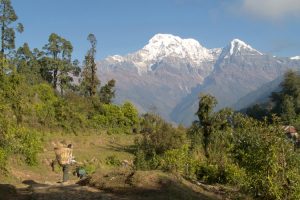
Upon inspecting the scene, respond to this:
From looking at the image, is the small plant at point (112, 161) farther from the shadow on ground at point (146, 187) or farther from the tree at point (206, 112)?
the shadow on ground at point (146, 187)

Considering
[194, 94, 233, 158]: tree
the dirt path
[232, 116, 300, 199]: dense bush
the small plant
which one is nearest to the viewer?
[232, 116, 300, 199]: dense bush

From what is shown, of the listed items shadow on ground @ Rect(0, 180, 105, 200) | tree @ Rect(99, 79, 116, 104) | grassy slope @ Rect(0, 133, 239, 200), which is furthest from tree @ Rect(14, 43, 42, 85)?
shadow on ground @ Rect(0, 180, 105, 200)

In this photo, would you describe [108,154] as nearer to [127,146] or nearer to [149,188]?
[127,146]

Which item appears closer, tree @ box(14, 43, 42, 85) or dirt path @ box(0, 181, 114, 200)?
dirt path @ box(0, 181, 114, 200)

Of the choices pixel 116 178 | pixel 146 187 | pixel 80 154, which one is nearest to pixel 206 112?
pixel 80 154

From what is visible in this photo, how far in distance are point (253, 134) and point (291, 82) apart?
74635mm

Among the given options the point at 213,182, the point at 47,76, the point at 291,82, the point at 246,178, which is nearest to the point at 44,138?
the point at 213,182

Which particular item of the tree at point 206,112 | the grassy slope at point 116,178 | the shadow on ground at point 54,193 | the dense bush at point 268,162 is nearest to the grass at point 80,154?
the grassy slope at point 116,178

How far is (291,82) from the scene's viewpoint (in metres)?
81.8

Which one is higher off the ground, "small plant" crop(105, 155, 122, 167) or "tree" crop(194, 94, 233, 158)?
"tree" crop(194, 94, 233, 158)

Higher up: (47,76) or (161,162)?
(47,76)

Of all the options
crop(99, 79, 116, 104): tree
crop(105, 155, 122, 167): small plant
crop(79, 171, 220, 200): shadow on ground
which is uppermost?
crop(99, 79, 116, 104): tree

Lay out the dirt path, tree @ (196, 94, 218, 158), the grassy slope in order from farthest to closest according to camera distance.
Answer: tree @ (196, 94, 218, 158), the grassy slope, the dirt path

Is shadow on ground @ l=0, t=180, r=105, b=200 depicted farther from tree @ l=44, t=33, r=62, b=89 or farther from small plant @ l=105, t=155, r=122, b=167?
tree @ l=44, t=33, r=62, b=89
